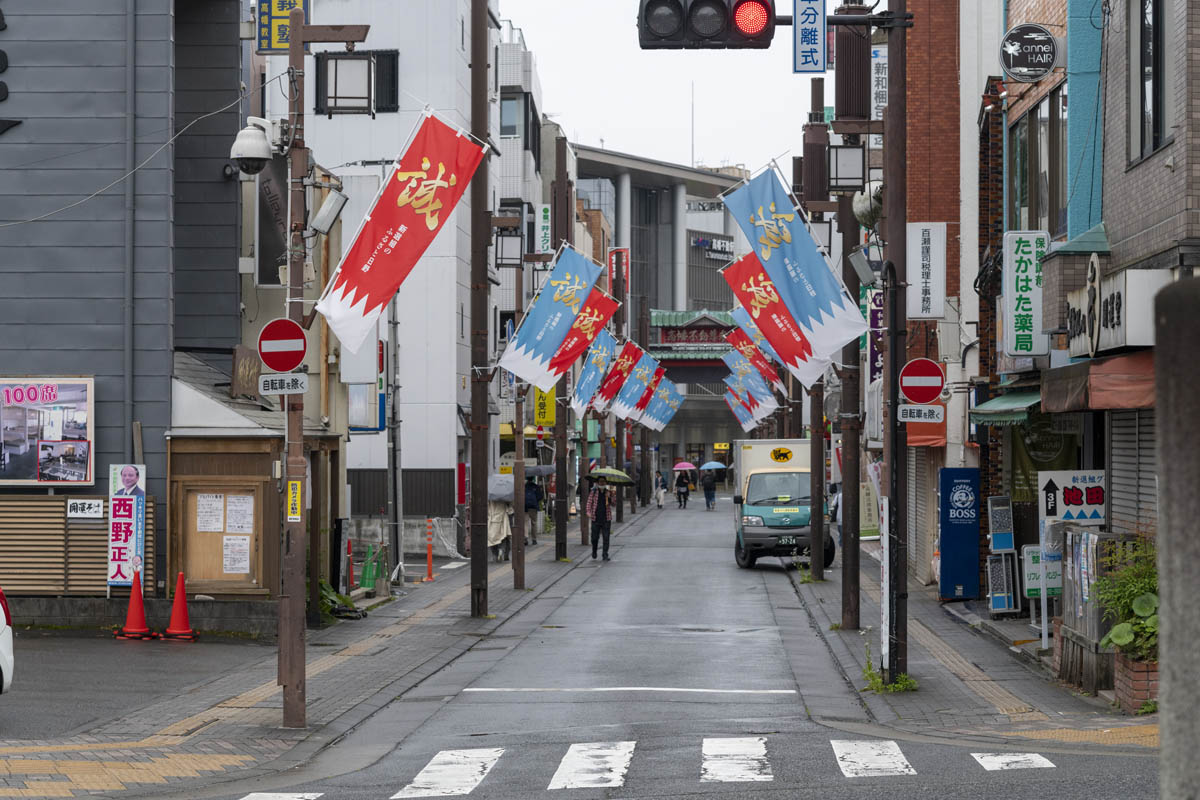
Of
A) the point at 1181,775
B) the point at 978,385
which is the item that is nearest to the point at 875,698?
the point at 978,385

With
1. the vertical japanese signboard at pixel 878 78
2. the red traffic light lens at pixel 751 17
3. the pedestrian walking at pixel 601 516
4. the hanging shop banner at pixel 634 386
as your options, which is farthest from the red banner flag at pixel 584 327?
the hanging shop banner at pixel 634 386

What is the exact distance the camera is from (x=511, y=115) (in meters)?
61.4

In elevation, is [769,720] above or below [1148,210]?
below

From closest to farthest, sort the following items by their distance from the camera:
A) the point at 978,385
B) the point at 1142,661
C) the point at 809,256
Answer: the point at 1142,661 < the point at 809,256 < the point at 978,385

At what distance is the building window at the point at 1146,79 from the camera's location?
1545cm

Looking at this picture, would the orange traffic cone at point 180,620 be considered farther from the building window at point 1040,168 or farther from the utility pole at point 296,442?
the building window at point 1040,168

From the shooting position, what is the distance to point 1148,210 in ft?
51.4

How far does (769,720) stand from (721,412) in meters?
110

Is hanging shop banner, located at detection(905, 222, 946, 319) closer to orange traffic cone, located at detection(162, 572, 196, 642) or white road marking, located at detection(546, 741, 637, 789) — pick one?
orange traffic cone, located at detection(162, 572, 196, 642)

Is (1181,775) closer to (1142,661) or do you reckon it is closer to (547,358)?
(1142,661)

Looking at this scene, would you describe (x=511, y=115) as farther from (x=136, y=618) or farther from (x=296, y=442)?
(x=296, y=442)

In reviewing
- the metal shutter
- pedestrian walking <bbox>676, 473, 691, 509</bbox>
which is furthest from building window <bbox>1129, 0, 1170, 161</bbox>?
pedestrian walking <bbox>676, 473, 691, 509</bbox>

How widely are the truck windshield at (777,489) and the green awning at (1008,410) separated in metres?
15.1

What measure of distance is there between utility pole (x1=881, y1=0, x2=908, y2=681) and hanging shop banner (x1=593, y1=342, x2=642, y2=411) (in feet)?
92.6
